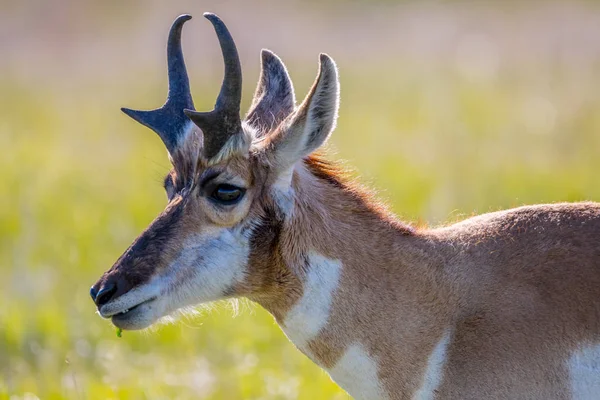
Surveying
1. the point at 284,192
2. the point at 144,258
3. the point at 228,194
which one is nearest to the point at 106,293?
the point at 144,258

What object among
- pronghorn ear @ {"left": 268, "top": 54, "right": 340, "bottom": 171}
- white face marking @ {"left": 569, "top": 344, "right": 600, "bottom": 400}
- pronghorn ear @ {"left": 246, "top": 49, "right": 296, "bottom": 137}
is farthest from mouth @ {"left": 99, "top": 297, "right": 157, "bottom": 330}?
white face marking @ {"left": 569, "top": 344, "right": 600, "bottom": 400}

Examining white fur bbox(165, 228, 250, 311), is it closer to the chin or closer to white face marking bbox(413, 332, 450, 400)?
the chin

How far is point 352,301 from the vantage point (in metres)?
5.18

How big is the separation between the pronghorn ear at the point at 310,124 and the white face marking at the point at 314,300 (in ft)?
1.78

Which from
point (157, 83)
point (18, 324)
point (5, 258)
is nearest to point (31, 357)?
point (18, 324)

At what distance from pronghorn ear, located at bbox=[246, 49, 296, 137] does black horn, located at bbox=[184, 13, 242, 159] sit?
0.50m

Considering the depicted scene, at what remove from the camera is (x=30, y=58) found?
23.7 m

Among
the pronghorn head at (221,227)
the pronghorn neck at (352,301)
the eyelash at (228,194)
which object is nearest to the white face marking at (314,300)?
the pronghorn neck at (352,301)

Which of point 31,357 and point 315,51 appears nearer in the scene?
point 31,357

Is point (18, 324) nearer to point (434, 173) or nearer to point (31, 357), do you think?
point (31, 357)

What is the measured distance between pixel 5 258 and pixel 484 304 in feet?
25.9

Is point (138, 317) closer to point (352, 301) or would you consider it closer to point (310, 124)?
point (352, 301)

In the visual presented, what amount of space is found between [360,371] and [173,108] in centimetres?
184

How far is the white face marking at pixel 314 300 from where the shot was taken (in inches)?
203
